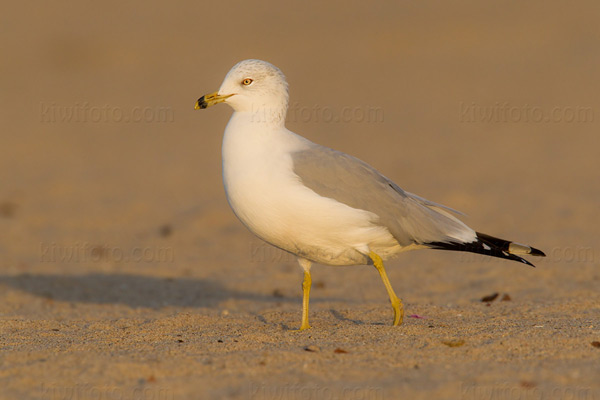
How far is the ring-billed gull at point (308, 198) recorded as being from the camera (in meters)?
5.59

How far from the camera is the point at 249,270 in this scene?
392 inches

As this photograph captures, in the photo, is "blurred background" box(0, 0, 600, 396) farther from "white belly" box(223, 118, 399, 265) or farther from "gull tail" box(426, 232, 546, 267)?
"white belly" box(223, 118, 399, 265)

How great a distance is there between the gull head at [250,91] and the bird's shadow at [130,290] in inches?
110

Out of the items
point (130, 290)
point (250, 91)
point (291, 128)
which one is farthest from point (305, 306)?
point (291, 128)

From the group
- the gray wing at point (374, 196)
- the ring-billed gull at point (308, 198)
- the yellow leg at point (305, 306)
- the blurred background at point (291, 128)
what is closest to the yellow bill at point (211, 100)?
the ring-billed gull at point (308, 198)

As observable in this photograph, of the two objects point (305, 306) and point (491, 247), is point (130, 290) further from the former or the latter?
point (491, 247)

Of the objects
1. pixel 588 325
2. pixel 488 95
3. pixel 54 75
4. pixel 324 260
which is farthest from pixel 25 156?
pixel 588 325

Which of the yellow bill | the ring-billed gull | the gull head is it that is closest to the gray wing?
the ring-billed gull

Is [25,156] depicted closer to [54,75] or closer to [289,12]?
[54,75]

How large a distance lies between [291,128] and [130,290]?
341 inches

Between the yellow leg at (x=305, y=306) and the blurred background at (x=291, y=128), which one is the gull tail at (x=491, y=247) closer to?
the yellow leg at (x=305, y=306)

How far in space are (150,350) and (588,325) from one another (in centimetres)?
293

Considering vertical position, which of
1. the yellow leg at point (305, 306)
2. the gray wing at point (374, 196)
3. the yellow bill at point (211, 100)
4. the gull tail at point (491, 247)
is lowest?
the yellow leg at point (305, 306)

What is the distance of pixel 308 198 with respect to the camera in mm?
5574
